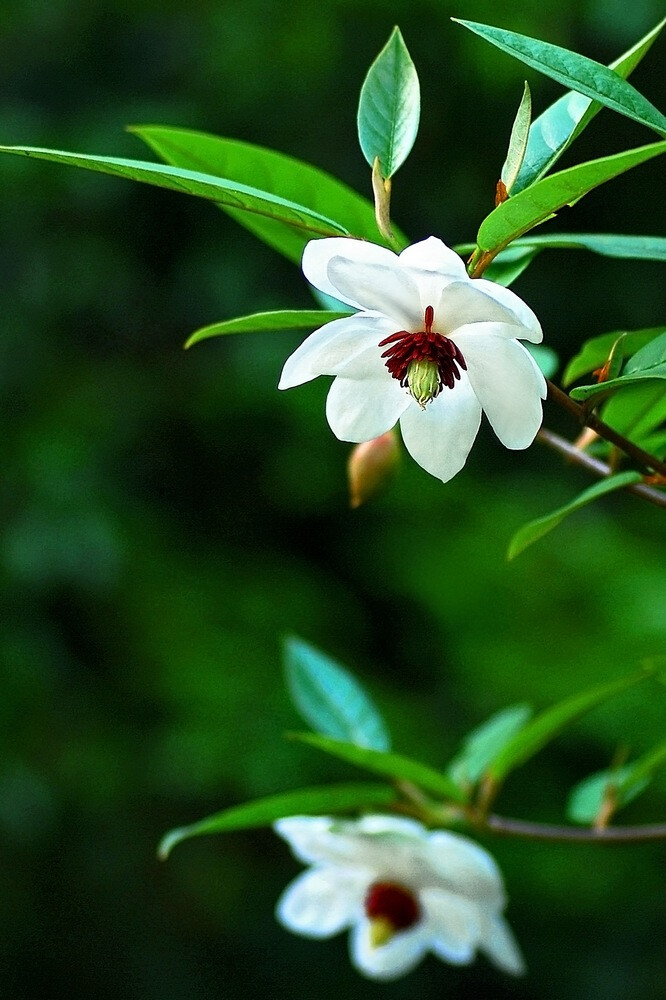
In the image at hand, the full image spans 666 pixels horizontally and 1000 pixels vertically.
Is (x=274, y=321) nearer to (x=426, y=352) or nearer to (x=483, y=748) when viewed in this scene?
(x=426, y=352)

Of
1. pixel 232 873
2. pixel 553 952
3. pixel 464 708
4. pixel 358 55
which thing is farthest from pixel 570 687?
pixel 358 55

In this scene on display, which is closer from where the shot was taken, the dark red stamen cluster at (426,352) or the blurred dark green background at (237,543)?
the dark red stamen cluster at (426,352)

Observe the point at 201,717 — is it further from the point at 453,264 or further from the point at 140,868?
the point at 453,264

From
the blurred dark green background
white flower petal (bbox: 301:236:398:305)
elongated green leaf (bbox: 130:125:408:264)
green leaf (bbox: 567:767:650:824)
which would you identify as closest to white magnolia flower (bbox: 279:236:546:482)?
white flower petal (bbox: 301:236:398:305)

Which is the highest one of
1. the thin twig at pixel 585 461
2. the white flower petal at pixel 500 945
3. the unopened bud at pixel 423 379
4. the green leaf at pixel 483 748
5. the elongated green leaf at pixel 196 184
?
the elongated green leaf at pixel 196 184

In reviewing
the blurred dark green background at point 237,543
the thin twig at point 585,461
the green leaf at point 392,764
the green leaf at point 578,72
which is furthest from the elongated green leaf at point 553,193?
the blurred dark green background at point 237,543

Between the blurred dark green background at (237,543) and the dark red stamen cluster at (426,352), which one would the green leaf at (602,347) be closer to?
Result: the dark red stamen cluster at (426,352)
